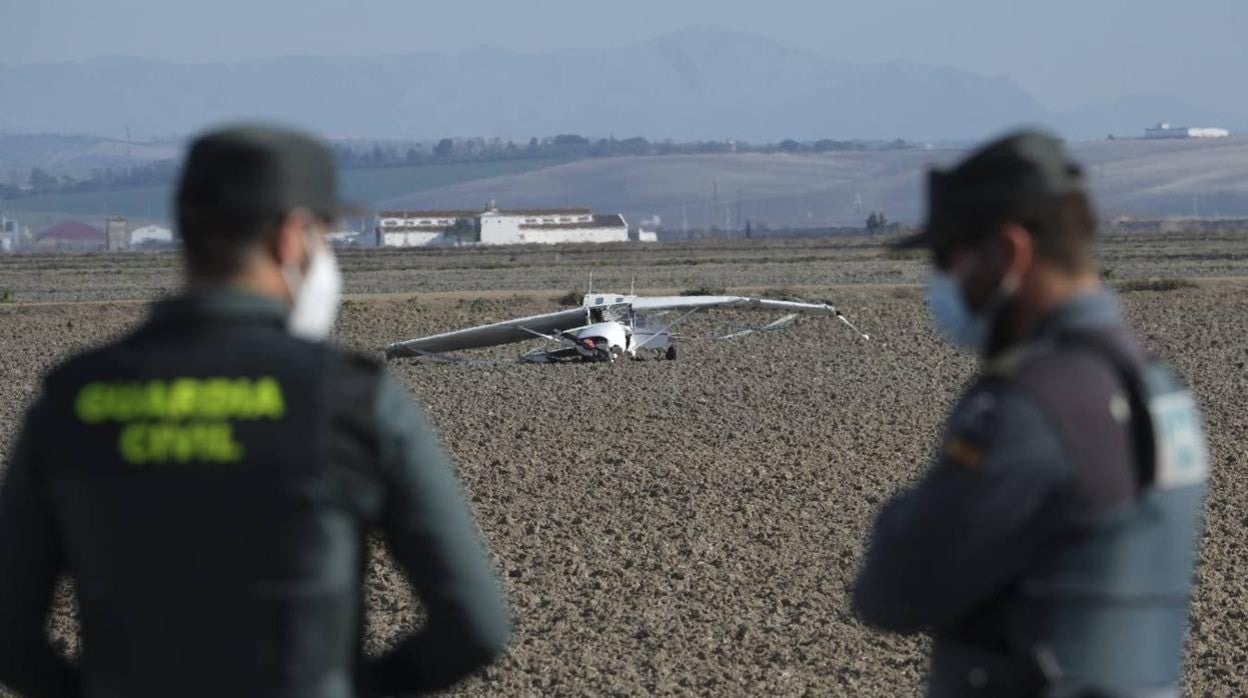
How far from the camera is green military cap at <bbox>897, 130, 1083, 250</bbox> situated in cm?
338

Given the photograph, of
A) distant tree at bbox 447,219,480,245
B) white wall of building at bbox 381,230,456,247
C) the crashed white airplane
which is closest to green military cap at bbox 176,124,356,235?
the crashed white airplane

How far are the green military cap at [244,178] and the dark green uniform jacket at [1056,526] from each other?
1186mm

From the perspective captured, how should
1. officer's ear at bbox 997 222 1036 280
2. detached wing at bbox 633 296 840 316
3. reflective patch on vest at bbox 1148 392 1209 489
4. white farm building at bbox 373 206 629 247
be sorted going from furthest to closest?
white farm building at bbox 373 206 629 247 < detached wing at bbox 633 296 840 316 < officer's ear at bbox 997 222 1036 280 < reflective patch on vest at bbox 1148 392 1209 489

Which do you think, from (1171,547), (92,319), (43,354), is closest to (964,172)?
(1171,547)

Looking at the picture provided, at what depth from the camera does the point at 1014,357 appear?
3.27 meters

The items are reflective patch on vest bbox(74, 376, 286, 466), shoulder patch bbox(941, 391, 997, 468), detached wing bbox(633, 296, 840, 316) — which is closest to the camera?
reflective patch on vest bbox(74, 376, 286, 466)

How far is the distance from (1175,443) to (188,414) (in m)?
1.67

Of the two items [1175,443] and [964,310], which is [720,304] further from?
[1175,443]

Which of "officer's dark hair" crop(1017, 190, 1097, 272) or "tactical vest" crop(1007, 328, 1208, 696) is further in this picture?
"officer's dark hair" crop(1017, 190, 1097, 272)

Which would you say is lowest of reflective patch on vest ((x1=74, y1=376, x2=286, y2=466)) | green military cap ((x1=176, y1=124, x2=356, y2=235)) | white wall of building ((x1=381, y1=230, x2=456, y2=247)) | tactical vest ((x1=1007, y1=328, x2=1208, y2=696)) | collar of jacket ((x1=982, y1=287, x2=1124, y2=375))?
white wall of building ((x1=381, y1=230, x2=456, y2=247))

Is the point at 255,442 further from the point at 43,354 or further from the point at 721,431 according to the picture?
Result: the point at 43,354

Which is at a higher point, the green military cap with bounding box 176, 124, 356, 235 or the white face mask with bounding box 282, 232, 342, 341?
the green military cap with bounding box 176, 124, 356, 235

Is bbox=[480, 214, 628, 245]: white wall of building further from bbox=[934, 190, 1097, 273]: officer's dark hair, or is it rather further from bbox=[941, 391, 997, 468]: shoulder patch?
bbox=[941, 391, 997, 468]: shoulder patch

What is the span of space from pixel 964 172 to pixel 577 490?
11.9 metres
